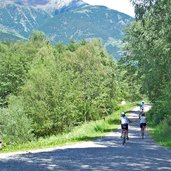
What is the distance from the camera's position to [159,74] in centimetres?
4025

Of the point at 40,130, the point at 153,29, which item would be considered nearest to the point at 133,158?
the point at 153,29

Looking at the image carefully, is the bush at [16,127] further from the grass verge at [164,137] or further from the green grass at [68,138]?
the grass verge at [164,137]

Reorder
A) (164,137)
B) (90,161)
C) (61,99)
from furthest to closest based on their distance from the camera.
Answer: (61,99)
(164,137)
(90,161)

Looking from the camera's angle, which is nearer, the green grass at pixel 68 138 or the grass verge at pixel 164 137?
the green grass at pixel 68 138

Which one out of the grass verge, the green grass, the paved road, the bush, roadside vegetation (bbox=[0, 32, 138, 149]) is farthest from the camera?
roadside vegetation (bbox=[0, 32, 138, 149])

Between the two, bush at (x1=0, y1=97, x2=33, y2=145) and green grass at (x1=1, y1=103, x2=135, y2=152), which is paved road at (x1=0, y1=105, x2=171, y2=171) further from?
bush at (x1=0, y1=97, x2=33, y2=145)

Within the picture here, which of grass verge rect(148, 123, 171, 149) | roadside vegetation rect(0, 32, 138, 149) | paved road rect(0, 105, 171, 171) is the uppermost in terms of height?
roadside vegetation rect(0, 32, 138, 149)

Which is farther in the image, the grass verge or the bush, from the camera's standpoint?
the bush

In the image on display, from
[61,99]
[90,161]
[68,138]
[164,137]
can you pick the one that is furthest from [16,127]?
[90,161]

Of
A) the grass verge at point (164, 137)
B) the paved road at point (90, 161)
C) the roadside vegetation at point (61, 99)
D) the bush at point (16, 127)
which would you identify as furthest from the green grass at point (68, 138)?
the bush at point (16, 127)

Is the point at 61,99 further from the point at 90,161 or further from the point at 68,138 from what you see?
the point at 90,161

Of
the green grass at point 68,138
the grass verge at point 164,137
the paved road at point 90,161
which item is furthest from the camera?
the grass verge at point 164,137

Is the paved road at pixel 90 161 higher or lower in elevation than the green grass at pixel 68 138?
lower

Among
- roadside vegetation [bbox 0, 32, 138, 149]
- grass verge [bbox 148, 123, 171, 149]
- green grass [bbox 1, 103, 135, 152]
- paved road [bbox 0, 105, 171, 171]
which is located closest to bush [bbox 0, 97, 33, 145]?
roadside vegetation [bbox 0, 32, 138, 149]
